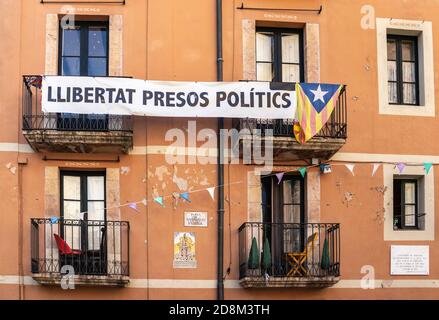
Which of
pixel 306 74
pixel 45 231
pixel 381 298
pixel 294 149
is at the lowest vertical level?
pixel 381 298

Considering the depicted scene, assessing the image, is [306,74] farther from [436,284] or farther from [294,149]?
[436,284]

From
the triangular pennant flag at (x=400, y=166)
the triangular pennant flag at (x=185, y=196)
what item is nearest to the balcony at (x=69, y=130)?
the triangular pennant flag at (x=185, y=196)

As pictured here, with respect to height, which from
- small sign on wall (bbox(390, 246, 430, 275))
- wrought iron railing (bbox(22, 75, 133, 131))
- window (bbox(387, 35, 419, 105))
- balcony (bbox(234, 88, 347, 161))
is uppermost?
window (bbox(387, 35, 419, 105))

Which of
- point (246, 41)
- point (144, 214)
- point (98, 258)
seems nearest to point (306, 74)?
point (246, 41)

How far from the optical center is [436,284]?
17.7 metres

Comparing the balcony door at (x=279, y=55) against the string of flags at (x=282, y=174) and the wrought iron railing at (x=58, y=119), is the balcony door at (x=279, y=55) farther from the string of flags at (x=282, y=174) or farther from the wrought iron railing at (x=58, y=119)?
the wrought iron railing at (x=58, y=119)

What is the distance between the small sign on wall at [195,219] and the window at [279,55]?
282 cm

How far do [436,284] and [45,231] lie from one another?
709 centimetres

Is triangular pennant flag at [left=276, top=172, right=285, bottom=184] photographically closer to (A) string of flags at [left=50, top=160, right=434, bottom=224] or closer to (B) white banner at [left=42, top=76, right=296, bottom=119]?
(A) string of flags at [left=50, top=160, right=434, bottom=224]

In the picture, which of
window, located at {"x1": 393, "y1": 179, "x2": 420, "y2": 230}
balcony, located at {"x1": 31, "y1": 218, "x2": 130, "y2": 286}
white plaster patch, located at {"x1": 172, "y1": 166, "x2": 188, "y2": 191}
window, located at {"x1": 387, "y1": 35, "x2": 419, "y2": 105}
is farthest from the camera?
window, located at {"x1": 387, "y1": 35, "x2": 419, "y2": 105}

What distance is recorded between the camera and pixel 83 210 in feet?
Answer: 56.6

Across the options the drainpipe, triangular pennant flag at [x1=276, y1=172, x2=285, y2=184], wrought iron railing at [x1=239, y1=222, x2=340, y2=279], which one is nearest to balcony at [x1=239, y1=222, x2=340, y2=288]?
wrought iron railing at [x1=239, y1=222, x2=340, y2=279]

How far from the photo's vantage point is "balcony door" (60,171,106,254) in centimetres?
1692

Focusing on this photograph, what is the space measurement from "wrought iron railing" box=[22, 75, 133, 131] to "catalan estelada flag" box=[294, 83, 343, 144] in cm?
299
